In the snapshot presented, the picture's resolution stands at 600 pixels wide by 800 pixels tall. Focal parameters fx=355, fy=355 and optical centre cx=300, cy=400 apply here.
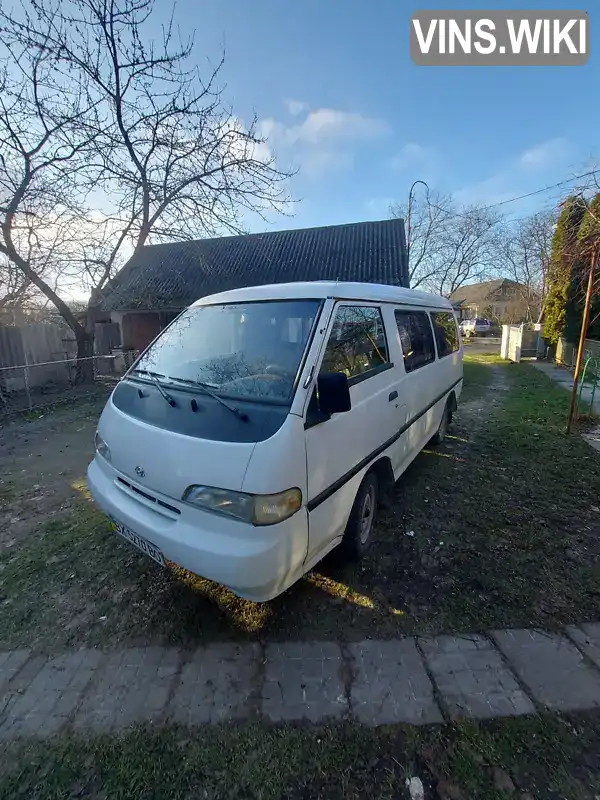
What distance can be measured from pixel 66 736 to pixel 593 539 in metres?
4.01

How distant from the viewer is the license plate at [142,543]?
2133mm

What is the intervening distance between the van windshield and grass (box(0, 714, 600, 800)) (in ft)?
5.42

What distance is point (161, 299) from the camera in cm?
1472

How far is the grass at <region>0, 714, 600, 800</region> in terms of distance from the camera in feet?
4.83

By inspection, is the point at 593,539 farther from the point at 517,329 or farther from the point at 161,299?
the point at 517,329

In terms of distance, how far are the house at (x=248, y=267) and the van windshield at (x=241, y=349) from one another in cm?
1186

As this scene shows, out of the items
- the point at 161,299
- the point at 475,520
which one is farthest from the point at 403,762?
the point at 161,299

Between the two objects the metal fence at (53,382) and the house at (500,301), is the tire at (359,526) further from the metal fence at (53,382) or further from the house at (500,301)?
the house at (500,301)

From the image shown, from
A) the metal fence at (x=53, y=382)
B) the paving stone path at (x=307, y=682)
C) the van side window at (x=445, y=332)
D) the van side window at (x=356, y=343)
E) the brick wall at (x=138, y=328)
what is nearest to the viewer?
the paving stone path at (x=307, y=682)

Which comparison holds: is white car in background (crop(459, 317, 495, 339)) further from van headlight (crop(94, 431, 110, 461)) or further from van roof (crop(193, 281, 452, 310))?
van headlight (crop(94, 431, 110, 461))

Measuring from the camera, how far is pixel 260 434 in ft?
6.13

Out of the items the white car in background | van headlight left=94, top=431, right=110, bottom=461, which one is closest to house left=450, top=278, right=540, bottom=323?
the white car in background

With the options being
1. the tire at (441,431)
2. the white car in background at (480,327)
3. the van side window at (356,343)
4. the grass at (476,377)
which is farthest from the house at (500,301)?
the van side window at (356,343)

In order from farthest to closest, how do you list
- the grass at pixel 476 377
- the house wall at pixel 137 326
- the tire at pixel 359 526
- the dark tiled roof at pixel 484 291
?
the dark tiled roof at pixel 484 291 < the house wall at pixel 137 326 < the grass at pixel 476 377 < the tire at pixel 359 526
